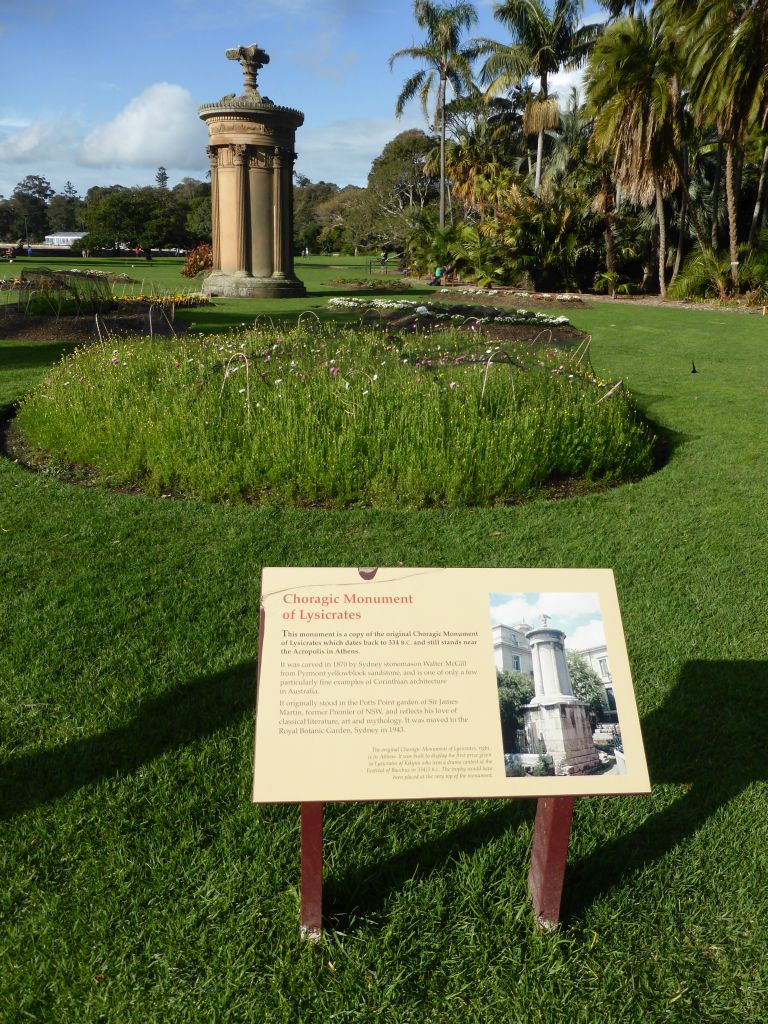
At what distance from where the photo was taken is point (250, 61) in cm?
2075

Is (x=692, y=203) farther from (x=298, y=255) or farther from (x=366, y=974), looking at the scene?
(x=298, y=255)

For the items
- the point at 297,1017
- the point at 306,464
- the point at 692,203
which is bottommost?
the point at 297,1017

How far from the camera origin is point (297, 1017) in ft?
6.72

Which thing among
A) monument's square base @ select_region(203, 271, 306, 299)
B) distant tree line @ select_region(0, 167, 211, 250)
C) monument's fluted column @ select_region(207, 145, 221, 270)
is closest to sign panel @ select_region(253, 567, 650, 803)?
monument's square base @ select_region(203, 271, 306, 299)

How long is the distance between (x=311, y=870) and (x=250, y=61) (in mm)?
22810

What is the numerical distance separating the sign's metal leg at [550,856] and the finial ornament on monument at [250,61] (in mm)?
22180

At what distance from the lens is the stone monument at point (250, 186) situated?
20.3 meters

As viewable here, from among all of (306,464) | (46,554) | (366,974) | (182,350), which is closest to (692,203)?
(182,350)

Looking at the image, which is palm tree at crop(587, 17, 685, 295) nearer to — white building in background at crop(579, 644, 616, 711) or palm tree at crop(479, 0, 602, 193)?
palm tree at crop(479, 0, 602, 193)

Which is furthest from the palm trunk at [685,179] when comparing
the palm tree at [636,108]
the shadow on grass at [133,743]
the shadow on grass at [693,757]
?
the shadow on grass at [133,743]

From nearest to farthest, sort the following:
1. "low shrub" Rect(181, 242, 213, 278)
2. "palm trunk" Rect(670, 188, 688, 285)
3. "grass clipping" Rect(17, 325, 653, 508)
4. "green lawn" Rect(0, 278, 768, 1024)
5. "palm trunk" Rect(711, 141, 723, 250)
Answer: "green lawn" Rect(0, 278, 768, 1024) < "grass clipping" Rect(17, 325, 653, 508) < "palm trunk" Rect(670, 188, 688, 285) < "palm trunk" Rect(711, 141, 723, 250) < "low shrub" Rect(181, 242, 213, 278)

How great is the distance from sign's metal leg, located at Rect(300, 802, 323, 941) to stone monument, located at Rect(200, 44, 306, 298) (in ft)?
67.2

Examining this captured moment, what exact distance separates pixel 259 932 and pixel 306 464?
3.74 meters

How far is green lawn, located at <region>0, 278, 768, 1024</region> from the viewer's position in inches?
83.9
